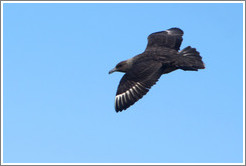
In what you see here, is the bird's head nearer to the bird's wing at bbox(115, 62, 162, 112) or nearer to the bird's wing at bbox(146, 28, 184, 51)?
the bird's wing at bbox(115, 62, 162, 112)

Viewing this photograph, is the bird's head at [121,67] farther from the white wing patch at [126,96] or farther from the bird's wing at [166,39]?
the white wing patch at [126,96]

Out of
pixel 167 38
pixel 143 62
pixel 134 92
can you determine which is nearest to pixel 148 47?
pixel 167 38

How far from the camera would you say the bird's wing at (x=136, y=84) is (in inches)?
375

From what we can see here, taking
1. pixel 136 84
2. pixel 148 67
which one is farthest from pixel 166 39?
pixel 136 84

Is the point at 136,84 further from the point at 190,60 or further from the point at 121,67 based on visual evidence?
the point at 190,60

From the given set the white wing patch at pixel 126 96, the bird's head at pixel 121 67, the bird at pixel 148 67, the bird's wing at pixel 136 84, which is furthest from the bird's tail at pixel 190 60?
the bird's head at pixel 121 67

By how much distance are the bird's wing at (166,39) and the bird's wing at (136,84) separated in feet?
4.64

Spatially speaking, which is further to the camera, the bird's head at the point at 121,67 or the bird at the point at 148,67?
the bird's head at the point at 121,67

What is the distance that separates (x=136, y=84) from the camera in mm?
9703

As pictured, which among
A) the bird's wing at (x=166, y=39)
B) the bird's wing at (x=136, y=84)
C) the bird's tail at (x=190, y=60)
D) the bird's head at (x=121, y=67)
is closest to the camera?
the bird's wing at (x=136, y=84)

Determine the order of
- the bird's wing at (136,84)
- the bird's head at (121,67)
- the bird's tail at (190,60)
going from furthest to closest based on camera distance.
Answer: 1. the bird's head at (121,67)
2. the bird's tail at (190,60)
3. the bird's wing at (136,84)

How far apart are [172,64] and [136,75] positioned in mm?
847

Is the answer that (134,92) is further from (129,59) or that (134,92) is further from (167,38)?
(167,38)

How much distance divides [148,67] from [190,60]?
1.07 metres
